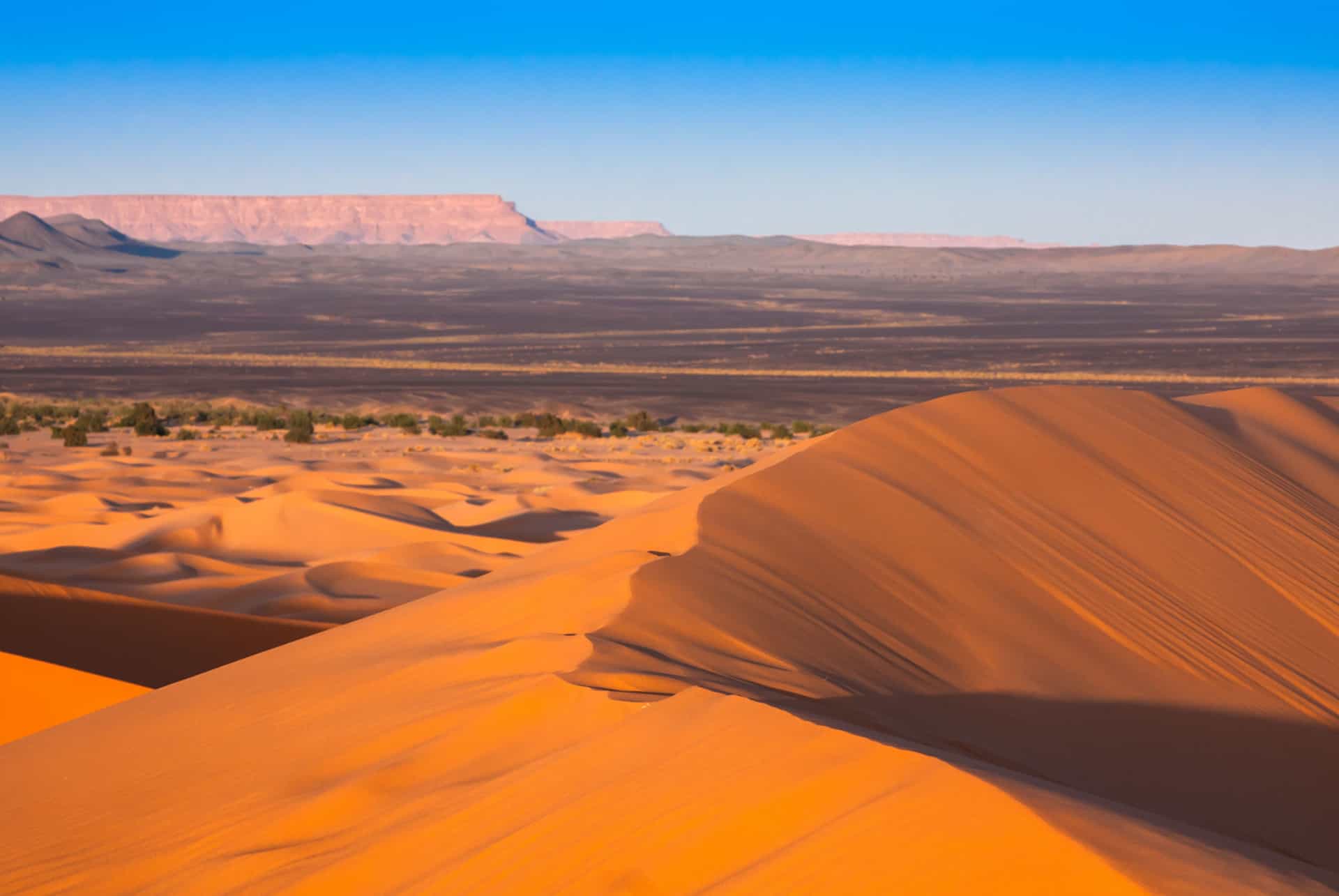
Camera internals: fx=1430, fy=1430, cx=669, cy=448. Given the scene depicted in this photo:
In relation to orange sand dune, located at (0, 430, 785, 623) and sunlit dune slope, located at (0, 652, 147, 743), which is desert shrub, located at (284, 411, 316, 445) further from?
sunlit dune slope, located at (0, 652, 147, 743)

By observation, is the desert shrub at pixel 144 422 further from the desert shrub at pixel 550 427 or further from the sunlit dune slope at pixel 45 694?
the sunlit dune slope at pixel 45 694

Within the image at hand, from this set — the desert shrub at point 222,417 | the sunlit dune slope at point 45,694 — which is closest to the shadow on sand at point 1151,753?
the sunlit dune slope at point 45,694

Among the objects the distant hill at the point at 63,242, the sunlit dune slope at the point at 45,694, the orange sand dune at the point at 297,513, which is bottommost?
the distant hill at the point at 63,242

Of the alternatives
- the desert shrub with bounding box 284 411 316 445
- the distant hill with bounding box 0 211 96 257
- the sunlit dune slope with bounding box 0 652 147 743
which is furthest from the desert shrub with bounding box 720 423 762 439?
the distant hill with bounding box 0 211 96 257

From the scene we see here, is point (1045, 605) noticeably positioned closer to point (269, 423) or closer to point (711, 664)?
point (711, 664)

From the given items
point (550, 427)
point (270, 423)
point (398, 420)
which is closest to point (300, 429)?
point (270, 423)

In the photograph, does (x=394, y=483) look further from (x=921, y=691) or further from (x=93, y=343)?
(x=93, y=343)
